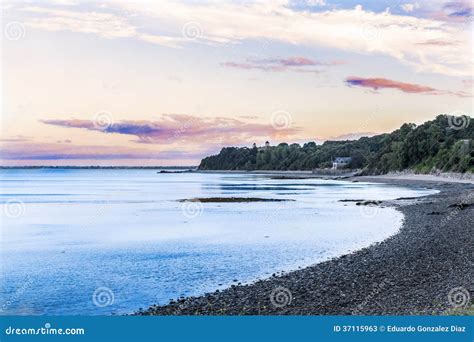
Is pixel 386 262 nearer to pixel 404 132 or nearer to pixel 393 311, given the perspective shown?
pixel 393 311

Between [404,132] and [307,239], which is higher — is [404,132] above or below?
above

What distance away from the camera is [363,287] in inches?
659

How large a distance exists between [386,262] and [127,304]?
9.36 m

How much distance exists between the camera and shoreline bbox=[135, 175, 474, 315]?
1433 cm

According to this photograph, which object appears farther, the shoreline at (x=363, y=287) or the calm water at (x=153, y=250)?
the calm water at (x=153, y=250)

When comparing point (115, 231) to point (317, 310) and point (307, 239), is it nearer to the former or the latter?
point (307, 239)

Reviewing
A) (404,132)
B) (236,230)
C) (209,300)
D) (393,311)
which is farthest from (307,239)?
(404,132)

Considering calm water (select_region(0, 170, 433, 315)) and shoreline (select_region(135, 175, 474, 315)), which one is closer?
shoreline (select_region(135, 175, 474, 315))

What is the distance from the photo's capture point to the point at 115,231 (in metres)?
37.2

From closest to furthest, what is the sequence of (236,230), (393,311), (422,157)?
(393,311) < (236,230) < (422,157)

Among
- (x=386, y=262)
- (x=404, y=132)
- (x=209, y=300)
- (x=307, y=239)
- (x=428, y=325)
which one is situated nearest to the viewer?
(x=428, y=325)

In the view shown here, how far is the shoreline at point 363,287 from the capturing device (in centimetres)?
1433

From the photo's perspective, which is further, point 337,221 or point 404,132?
point 404,132

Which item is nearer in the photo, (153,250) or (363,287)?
(363,287)
